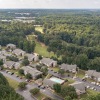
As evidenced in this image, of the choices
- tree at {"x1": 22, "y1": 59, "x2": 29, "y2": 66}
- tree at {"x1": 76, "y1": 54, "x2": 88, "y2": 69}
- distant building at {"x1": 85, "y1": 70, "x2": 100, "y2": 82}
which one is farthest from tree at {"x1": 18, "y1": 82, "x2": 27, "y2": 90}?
tree at {"x1": 76, "y1": 54, "x2": 88, "y2": 69}

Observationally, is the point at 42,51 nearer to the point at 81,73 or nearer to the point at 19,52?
the point at 19,52

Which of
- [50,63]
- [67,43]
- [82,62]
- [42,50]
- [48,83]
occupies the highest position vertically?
[82,62]

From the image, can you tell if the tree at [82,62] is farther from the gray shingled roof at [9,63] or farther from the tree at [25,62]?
the gray shingled roof at [9,63]

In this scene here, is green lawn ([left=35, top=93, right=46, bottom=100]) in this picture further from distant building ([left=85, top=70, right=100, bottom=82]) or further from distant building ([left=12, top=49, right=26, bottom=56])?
distant building ([left=12, top=49, right=26, bottom=56])

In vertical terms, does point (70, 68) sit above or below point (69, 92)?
below

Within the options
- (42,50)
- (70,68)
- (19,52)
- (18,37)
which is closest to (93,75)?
(70,68)

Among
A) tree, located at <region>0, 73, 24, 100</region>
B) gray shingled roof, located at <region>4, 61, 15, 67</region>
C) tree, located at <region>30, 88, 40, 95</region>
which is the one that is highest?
tree, located at <region>0, 73, 24, 100</region>

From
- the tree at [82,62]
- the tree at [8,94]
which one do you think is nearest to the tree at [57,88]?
the tree at [8,94]

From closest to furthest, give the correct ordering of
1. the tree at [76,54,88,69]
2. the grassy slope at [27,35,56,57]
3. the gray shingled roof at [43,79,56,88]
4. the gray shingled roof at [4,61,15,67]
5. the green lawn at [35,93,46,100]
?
the green lawn at [35,93,46,100] → the gray shingled roof at [43,79,56,88] → the tree at [76,54,88,69] → the gray shingled roof at [4,61,15,67] → the grassy slope at [27,35,56,57]

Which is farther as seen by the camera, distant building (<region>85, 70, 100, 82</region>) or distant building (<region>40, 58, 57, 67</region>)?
distant building (<region>40, 58, 57, 67</region>)

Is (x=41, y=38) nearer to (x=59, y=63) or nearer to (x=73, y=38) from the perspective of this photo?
(x=73, y=38)

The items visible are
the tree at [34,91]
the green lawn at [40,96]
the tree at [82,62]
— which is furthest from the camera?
the tree at [82,62]
